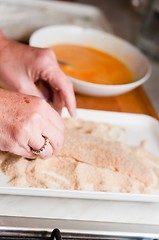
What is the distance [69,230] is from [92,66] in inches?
22.8

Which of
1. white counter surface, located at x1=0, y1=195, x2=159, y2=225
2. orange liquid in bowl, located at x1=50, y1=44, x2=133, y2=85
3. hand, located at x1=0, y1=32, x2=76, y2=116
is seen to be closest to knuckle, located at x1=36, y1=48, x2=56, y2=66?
hand, located at x1=0, y1=32, x2=76, y2=116

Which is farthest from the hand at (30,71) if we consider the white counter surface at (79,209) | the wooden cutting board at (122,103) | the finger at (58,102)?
the white counter surface at (79,209)

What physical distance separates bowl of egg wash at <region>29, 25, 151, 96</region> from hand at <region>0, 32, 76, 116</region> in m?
0.08

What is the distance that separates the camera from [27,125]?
691 millimetres

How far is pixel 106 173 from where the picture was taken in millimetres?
773

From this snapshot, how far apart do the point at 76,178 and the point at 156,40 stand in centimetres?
77

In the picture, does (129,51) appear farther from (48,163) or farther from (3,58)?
(48,163)

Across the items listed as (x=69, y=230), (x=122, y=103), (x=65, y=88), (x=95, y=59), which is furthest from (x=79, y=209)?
(x=95, y=59)

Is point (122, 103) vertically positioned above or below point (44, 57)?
below

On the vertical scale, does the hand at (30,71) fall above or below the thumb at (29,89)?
above

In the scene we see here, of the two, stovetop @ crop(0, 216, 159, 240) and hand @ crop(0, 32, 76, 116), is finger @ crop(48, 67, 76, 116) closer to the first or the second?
hand @ crop(0, 32, 76, 116)

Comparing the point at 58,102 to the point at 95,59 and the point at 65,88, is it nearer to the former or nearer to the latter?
the point at 65,88

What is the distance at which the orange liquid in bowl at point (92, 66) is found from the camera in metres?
1.09

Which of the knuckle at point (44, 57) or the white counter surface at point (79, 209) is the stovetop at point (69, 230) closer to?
the white counter surface at point (79, 209)
